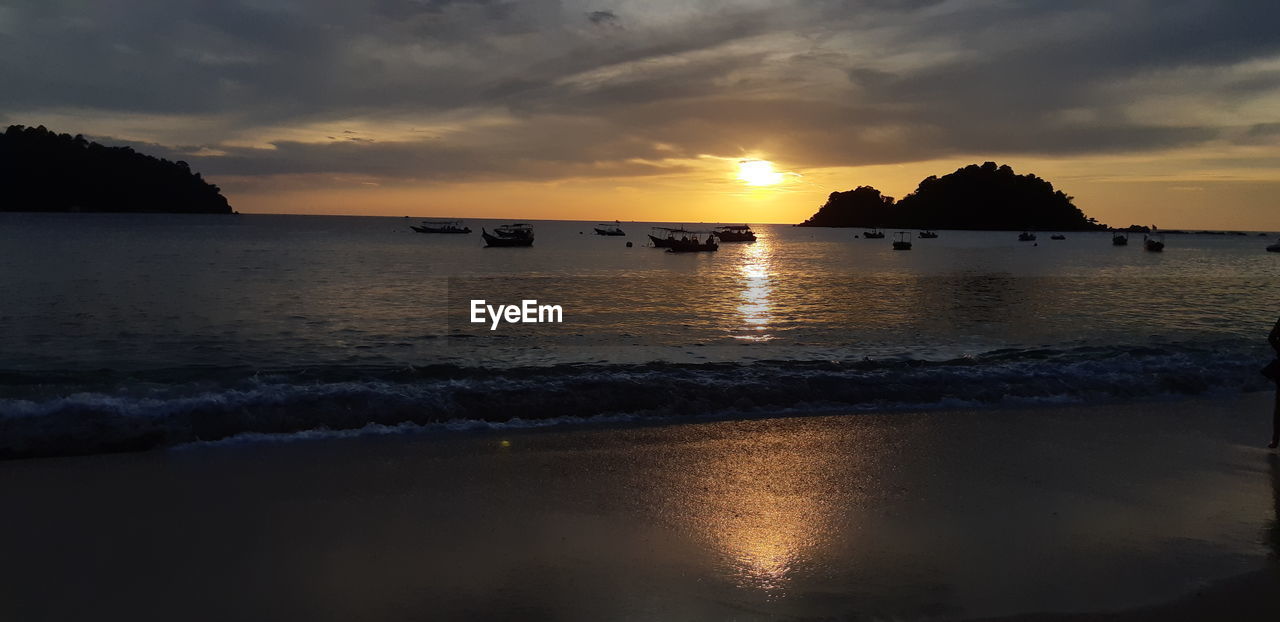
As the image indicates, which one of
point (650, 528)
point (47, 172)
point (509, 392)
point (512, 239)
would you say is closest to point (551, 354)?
point (509, 392)

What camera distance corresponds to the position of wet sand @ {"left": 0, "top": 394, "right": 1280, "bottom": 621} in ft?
17.1

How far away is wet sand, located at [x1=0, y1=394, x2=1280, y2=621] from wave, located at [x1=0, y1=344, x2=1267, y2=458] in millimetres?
949

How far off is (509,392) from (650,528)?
19.1 ft

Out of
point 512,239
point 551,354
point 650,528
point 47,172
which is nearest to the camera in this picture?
point 650,528

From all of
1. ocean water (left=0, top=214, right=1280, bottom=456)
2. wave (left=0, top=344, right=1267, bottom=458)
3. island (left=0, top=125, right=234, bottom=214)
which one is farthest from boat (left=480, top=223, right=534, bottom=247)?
island (left=0, top=125, right=234, bottom=214)

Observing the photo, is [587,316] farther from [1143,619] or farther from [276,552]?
[1143,619]

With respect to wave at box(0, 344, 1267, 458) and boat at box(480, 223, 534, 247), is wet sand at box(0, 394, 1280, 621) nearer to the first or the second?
wave at box(0, 344, 1267, 458)

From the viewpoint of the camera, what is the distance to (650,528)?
21.5 ft

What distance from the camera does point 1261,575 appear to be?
5.64m

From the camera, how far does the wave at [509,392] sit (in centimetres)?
979

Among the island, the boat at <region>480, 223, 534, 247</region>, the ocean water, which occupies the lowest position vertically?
the ocean water

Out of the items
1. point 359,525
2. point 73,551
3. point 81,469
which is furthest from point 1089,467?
point 81,469

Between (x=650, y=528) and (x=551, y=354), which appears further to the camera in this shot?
(x=551, y=354)

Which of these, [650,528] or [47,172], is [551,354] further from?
[47,172]
